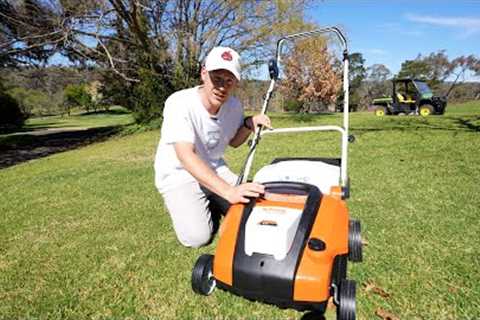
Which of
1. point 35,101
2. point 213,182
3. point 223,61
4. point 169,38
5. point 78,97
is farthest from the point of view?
point 78,97

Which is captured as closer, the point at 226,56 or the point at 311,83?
the point at 226,56

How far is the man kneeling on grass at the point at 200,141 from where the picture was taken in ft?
6.95

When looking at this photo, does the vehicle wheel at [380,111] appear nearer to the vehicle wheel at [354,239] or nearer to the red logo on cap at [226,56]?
the vehicle wheel at [354,239]

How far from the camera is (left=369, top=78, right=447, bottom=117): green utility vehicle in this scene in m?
14.3

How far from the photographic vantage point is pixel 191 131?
2209 millimetres

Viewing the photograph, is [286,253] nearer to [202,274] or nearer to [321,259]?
[321,259]

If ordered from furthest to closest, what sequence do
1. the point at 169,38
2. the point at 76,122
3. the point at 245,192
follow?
1. the point at 76,122
2. the point at 169,38
3. the point at 245,192

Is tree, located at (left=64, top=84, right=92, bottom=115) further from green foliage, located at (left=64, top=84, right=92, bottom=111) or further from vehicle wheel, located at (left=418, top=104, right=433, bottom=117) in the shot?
vehicle wheel, located at (left=418, top=104, right=433, bottom=117)

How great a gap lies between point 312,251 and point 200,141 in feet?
4.00

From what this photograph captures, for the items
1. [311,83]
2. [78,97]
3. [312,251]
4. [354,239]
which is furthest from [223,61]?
[78,97]

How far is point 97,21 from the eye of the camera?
10.7m

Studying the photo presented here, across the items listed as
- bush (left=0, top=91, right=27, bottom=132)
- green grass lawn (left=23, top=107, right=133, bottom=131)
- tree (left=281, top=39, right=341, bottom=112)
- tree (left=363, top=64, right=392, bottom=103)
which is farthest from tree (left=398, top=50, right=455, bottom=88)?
bush (left=0, top=91, right=27, bottom=132)

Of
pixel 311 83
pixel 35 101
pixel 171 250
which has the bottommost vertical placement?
pixel 35 101

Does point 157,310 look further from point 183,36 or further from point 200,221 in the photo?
point 183,36
